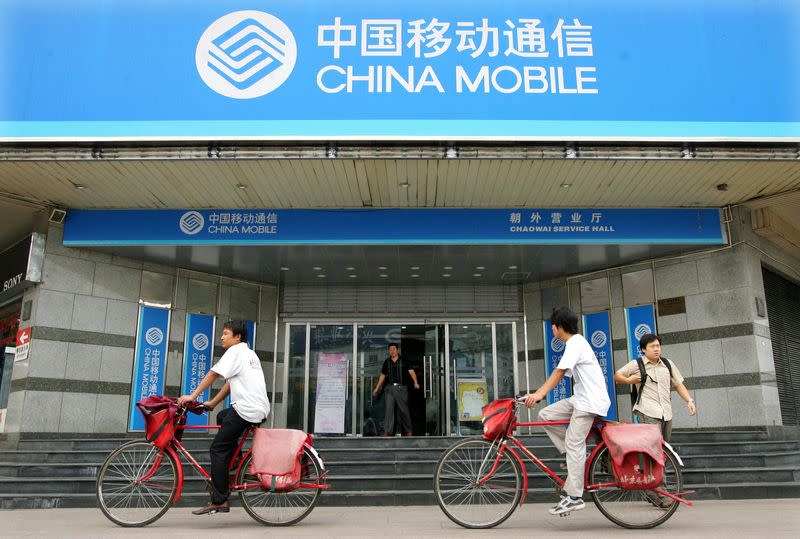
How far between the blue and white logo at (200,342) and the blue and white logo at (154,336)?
67 cm

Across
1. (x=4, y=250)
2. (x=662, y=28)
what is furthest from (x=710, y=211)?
(x=4, y=250)

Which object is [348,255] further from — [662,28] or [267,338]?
[662,28]

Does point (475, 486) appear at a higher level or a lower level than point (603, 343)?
lower

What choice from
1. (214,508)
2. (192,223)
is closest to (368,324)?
(192,223)

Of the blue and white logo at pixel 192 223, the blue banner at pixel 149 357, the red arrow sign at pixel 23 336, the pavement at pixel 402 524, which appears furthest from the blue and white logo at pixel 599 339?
the red arrow sign at pixel 23 336

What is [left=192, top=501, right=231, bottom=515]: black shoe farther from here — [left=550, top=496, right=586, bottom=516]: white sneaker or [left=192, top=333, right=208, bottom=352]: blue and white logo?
[left=192, top=333, right=208, bottom=352]: blue and white logo

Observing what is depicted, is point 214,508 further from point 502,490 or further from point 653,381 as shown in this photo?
point 653,381

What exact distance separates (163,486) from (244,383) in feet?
3.17

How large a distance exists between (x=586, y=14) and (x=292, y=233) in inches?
194

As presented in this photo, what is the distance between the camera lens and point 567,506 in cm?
433

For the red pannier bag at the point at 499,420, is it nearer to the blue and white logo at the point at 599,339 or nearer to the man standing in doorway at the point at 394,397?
the man standing in doorway at the point at 394,397

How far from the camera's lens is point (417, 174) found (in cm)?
811

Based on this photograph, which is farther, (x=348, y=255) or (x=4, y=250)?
(x=4, y=250)

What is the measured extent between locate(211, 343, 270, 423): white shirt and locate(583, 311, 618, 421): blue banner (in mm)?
7595
